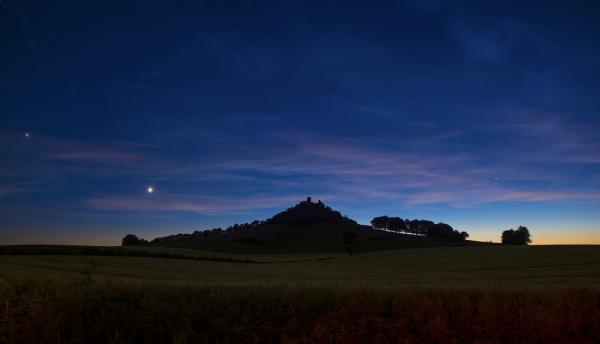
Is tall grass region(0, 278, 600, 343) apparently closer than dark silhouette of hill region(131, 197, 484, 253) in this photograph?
Yes

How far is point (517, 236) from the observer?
11456 cm

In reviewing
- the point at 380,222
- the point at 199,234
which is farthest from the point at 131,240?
the point at 380,222

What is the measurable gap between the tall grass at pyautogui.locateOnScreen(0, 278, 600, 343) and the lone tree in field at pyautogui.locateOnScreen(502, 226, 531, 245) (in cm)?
11324

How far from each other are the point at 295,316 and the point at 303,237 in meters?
115

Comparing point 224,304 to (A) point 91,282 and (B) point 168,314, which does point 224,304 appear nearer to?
(B) point 168,314

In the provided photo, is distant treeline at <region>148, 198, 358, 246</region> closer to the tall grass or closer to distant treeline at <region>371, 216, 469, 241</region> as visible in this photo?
distant treeline at <region>371, 216, 469, 241</region>

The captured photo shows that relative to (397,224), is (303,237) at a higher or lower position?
lower

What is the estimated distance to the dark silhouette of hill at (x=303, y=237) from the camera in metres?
101

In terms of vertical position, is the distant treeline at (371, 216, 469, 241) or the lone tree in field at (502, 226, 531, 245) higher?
the distant treeline at (371, 216, 469, 241)

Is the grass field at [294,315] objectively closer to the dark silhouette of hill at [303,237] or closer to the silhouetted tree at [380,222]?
the dark silhouette of hill at [303,237]

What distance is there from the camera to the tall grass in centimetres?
983

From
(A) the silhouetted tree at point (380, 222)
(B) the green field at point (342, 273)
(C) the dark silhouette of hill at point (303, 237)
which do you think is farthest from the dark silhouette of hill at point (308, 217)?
(B) the green field at point (342, 273)

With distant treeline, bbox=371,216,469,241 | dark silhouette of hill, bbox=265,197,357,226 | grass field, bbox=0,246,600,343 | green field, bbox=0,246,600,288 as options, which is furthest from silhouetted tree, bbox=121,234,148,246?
grass field, bbox=0,246,600,343

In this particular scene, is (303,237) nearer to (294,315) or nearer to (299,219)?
(299,219)
